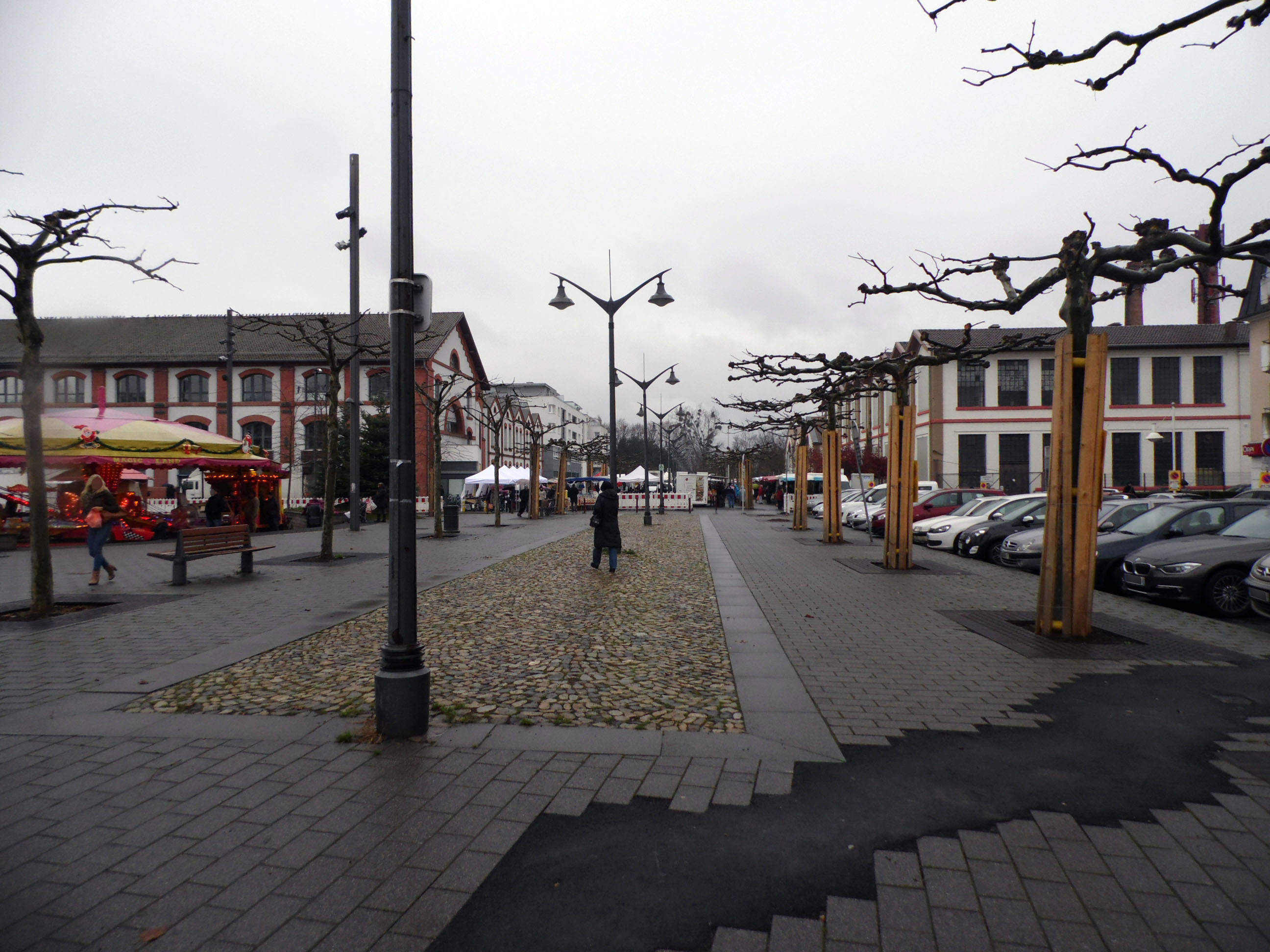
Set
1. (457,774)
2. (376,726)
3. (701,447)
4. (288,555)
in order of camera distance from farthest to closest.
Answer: (701,447) < (288,555) < (376,726) < (457,774)

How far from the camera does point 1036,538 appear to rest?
15.1m

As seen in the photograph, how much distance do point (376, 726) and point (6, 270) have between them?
26.4ft

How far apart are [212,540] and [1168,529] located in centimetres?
1536

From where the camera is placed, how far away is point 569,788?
164 inches

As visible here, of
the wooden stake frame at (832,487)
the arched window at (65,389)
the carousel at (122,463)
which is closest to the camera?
the arched window at (65,389)

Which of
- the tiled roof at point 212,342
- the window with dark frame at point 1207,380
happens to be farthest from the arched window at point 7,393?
the window with dark frame at point 1207,380

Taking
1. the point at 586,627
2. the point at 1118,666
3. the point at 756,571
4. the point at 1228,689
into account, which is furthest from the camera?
the point at 756,571

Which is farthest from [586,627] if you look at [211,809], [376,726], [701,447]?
[701,447]

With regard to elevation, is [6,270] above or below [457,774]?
above

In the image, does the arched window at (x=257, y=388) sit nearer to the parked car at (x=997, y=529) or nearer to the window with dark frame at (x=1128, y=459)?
the parked car at (x=997, y=529)

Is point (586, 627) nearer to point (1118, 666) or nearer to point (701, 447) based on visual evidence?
point (1118, 666)

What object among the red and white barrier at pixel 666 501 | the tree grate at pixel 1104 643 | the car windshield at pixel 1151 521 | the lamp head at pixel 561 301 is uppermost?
the lamp head at pixel 561 301

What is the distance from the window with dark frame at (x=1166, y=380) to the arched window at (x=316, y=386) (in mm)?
49577

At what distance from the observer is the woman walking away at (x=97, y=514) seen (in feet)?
40.2
